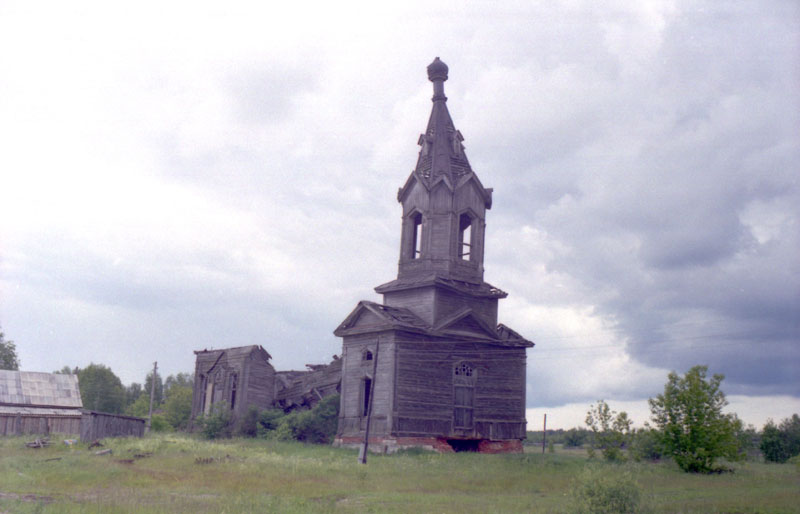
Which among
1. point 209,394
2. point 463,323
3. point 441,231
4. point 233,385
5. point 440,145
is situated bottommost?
point 209,394

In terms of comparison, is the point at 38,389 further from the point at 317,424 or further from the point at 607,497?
the point at 607,497

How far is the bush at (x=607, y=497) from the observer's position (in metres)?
15.6

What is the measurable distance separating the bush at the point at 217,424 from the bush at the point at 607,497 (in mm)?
30584

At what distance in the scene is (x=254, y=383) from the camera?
44312 mm

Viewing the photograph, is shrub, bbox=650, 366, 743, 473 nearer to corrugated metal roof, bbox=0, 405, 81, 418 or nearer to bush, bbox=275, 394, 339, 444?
bush, bbox=275, 394, 339, 444

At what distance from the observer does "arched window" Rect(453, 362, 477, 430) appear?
3625 centimetres

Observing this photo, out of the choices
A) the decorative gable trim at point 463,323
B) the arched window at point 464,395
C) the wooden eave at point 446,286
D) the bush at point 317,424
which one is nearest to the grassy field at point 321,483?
the arched window at point 464,395

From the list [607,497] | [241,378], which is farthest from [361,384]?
[607,497]

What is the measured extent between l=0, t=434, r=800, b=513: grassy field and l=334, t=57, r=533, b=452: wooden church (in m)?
2.80

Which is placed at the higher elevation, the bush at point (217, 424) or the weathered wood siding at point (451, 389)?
the weathered wood siding at point (451, 389)

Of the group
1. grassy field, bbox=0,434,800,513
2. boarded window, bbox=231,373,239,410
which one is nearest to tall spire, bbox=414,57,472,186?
grassy field, bbox=0,434,800,513

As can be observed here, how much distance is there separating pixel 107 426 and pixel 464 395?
65.7ft

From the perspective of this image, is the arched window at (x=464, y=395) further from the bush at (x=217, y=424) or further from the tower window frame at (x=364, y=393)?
the bush at (x=217, y=424)

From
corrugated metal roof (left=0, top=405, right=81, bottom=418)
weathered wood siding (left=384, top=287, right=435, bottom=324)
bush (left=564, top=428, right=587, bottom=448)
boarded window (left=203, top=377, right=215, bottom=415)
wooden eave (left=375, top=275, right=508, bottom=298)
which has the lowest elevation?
bush (left=564, top=428, right=587, bottom=448)
